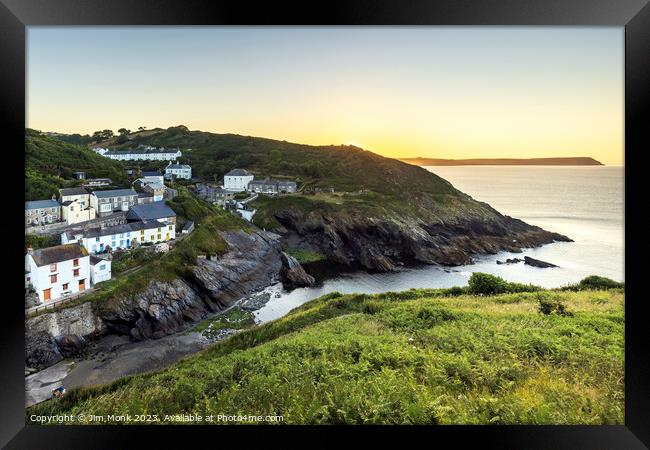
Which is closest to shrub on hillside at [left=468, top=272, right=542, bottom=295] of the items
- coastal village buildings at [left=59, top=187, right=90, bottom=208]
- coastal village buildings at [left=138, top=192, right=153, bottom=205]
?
coastal village buildings at [left=138, top=192, right=153, bottom=205]

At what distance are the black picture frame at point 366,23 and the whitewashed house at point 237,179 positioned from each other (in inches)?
133

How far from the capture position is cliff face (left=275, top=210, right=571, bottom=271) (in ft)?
21.0

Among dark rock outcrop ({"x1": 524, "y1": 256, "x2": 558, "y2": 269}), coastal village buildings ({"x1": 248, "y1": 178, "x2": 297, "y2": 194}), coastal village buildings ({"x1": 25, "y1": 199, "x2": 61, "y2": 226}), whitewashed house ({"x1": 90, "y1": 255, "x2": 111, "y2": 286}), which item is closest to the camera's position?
coastal village buildings ({"x1": 25, "y1": 199, "x2": 61, "y2": 226})

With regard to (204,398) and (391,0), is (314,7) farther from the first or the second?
(204,398)

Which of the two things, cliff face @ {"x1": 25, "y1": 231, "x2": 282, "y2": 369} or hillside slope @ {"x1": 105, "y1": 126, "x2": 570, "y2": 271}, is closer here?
cliff face @ {"x1": 25, "y1": 231, "x2": 282, "y2": 369}

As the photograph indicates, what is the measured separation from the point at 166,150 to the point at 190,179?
966 millimetres

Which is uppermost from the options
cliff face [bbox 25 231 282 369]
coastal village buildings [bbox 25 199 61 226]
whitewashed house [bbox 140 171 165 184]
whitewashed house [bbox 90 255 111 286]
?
whitewashed house [bbox 140 171 165 184]

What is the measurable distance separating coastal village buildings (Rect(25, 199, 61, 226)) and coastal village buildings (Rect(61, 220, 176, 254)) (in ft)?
1.18

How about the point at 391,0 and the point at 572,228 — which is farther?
the point at 572,228

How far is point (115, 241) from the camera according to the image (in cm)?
548

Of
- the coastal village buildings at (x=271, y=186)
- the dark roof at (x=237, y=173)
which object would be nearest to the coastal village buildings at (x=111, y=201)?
the dark roof at (x=237, y=173)

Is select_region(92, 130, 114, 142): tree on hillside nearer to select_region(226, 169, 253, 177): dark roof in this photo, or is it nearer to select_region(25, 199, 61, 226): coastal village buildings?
select_region(25, 199, 61, 226): coastal village buildings

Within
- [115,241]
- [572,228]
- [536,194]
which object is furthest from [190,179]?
[572,228]

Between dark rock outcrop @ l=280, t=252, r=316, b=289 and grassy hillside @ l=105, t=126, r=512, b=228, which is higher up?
grassy hillside @ l=105, t=126, r=512, b=228
